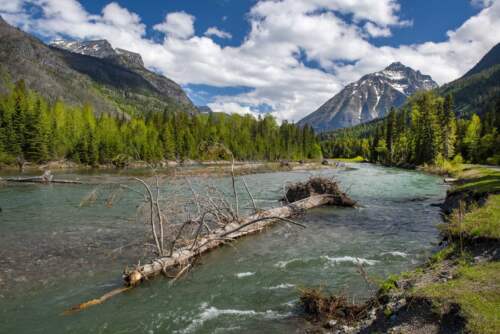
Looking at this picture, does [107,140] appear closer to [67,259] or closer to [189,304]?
[67,259]

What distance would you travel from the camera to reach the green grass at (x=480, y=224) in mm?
14052

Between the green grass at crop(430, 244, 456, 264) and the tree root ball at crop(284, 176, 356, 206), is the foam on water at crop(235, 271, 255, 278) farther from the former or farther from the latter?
the tree root ball at crop(284, 176, 356, 206)

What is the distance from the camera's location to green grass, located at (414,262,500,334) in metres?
6.66

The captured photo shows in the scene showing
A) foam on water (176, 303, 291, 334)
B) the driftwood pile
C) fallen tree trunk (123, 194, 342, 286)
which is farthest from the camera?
the driftwood pile

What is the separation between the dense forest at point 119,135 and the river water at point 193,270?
5.95 meters

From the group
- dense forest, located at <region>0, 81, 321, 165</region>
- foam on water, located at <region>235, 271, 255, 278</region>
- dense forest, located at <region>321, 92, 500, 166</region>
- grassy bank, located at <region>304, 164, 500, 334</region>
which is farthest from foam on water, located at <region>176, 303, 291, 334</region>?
dense forest, located at <region>321, 92, 500, 166</region>

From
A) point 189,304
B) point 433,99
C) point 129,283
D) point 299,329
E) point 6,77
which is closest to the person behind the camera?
point 299,329

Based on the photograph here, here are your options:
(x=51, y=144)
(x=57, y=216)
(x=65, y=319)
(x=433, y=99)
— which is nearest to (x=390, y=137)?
(x=433, y=99)

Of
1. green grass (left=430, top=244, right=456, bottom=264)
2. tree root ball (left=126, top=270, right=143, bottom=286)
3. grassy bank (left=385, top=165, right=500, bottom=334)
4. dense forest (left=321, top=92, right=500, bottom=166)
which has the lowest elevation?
tree root ball (left=126, top=270, right=143, bottom=286)

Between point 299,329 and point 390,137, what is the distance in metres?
112

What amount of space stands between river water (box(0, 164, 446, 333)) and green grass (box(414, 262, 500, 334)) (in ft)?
10.3

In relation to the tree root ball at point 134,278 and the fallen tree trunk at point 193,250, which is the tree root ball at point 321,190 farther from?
the tree root ball at point 134,278

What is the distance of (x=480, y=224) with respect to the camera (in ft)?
49.8

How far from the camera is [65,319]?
33.5ft
